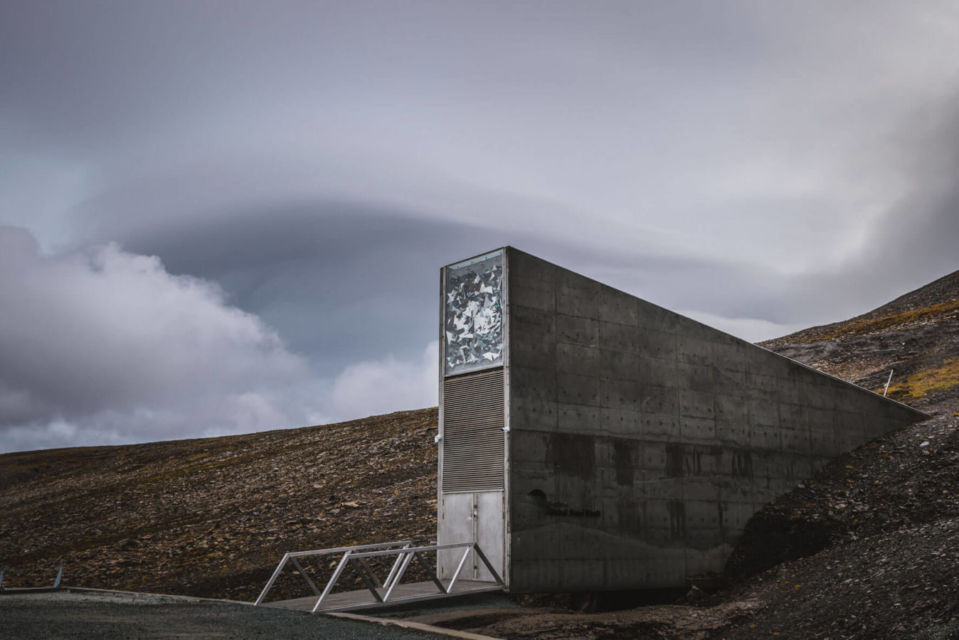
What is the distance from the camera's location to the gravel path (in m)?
9.44

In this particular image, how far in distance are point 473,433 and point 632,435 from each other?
342cm

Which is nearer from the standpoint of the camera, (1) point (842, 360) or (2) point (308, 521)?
(2) point (308, 521)

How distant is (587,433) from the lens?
14953 mm

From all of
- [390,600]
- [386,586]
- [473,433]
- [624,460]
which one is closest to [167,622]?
[390,600]

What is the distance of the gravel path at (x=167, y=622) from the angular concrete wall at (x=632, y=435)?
3828 millimetres

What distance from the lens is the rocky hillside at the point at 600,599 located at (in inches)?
495

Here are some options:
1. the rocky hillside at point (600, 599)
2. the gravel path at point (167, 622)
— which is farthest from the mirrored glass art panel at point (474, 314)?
the gravel path at point (167, 622)

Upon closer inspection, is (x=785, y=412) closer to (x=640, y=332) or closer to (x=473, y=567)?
(x=640, y=332)

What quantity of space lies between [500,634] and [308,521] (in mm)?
15627

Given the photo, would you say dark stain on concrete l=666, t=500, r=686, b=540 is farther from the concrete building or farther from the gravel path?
the gravel path

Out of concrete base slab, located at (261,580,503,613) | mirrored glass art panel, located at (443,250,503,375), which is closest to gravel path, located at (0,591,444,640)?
concrete base slab, located at (261,580,503,613)

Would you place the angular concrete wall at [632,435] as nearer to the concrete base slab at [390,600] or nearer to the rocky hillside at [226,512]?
the concrete base slab at [390,600]

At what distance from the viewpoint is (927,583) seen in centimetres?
1189

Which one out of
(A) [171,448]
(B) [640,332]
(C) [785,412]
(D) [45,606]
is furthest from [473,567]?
(A) [171,448]
